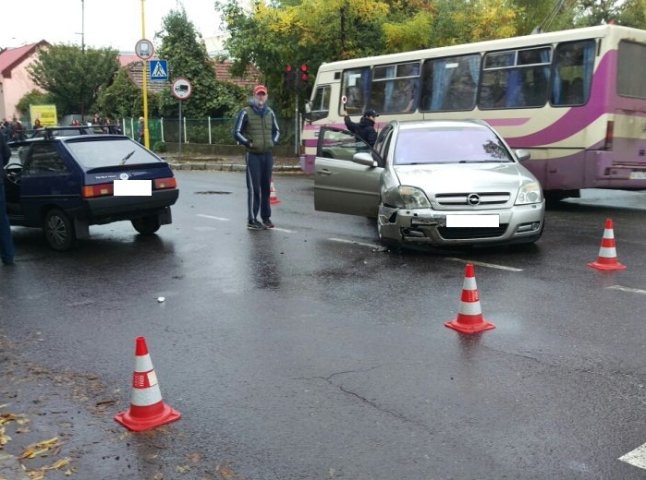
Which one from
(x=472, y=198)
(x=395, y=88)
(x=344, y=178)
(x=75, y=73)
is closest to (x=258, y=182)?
(x=344, y=178)

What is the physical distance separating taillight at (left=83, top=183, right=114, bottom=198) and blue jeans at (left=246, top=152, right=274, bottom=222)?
2216 millimetres

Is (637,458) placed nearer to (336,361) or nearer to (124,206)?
(336,361)

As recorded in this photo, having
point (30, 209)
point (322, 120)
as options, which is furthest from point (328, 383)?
point (322, 120)

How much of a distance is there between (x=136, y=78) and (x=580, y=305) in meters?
38.2

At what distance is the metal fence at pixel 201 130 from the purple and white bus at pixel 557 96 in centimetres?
1299

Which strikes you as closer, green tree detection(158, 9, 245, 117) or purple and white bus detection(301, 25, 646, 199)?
purple and white bus detection(301, 25, 646, 199)

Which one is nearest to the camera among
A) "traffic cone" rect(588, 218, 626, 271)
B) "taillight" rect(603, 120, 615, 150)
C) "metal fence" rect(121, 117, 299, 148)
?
"traffic cone" rect(588, 218, 626, 271)

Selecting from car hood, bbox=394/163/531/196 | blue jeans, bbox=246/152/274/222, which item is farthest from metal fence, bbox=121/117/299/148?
car hood, bbox=394/163/531/196

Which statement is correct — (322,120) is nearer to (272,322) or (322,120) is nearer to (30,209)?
(30,209)

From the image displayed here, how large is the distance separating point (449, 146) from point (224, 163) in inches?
657

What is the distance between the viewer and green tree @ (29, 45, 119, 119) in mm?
48500

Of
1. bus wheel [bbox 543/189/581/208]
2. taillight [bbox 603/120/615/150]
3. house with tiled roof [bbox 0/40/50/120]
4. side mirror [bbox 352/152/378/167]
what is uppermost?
house with tiled roof [bbox 0/40/50/120]

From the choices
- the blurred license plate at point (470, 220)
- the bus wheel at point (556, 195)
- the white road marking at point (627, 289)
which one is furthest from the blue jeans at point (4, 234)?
the bus wheel at point (556, 195)

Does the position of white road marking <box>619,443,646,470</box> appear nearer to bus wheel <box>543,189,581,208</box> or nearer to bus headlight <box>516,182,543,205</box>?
bus headlight <box>516,182,543,205</box>
